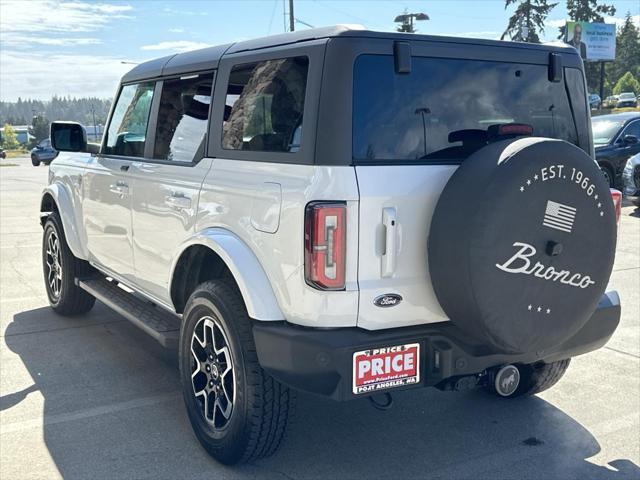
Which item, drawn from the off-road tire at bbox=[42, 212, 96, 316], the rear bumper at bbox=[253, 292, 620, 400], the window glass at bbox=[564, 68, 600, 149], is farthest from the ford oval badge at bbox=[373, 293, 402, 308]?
the off-road tire at bbox=[42, 212, 96, 316]

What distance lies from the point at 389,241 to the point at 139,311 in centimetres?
219

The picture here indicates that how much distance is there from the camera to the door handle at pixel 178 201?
3691 mm

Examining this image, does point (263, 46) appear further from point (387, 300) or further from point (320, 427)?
point (320, 427)

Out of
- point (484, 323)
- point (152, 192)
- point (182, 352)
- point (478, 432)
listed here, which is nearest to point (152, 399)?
point (182, 352)

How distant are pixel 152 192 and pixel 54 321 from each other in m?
2.43

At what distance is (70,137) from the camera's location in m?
5.13

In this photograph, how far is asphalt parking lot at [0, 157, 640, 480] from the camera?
340 cm

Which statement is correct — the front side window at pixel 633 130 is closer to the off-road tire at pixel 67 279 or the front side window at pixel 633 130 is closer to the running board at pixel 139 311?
the off-road tire at pixel 67 279

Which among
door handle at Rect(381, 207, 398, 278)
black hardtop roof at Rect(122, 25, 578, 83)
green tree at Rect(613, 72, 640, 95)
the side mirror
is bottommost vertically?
door handle at Rect(381, 207, 398, 278)

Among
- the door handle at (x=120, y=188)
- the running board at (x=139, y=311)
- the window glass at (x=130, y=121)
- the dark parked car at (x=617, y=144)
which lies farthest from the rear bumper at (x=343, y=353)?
the dark parked car at (x=617, y=144)

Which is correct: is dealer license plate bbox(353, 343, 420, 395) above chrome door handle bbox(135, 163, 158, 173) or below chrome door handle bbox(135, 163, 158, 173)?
below

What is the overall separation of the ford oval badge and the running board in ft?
4.86

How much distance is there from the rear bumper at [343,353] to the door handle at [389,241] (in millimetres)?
275

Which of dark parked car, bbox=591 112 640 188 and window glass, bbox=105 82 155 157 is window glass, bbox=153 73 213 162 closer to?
window glass, bbox=105 82 155 157
